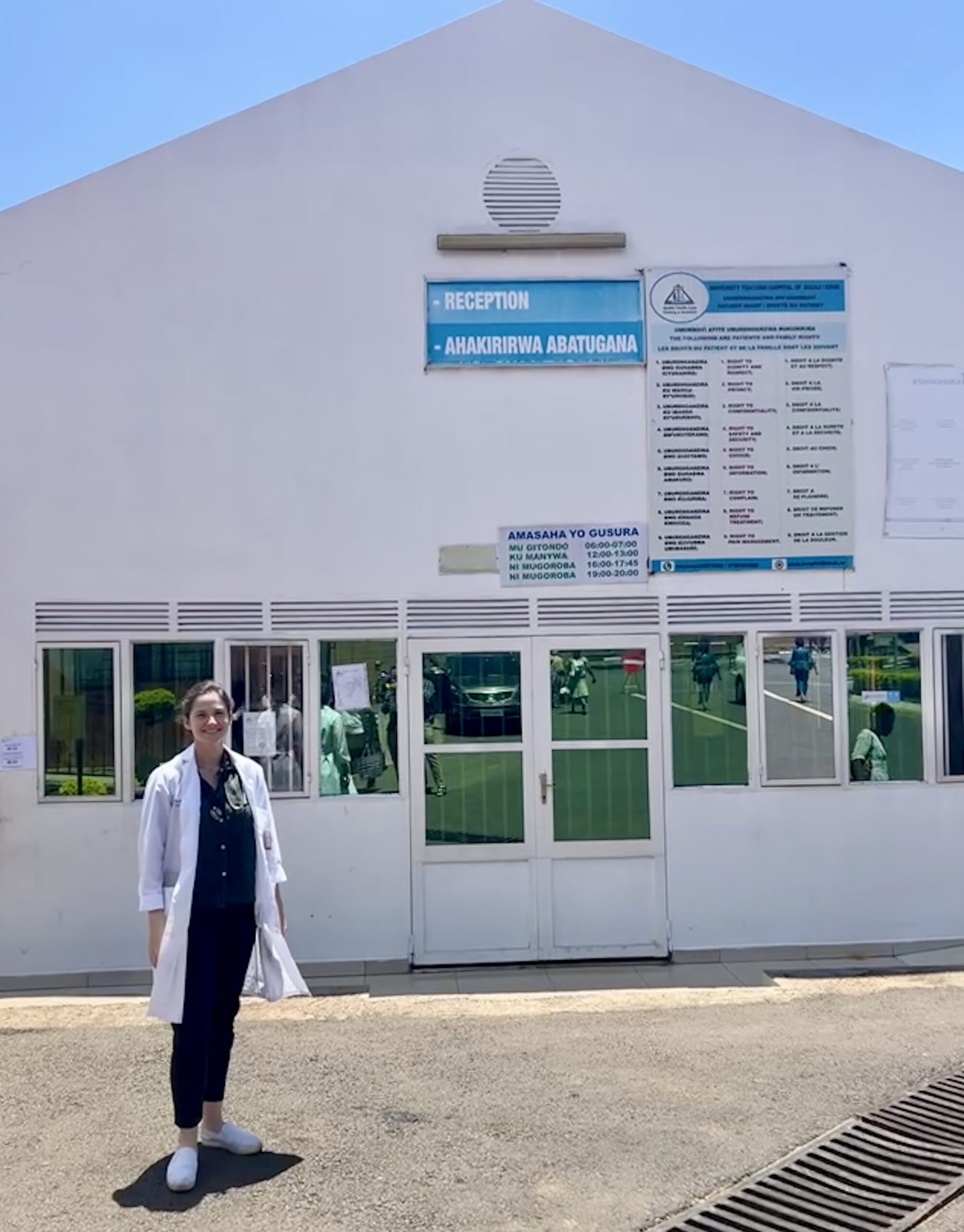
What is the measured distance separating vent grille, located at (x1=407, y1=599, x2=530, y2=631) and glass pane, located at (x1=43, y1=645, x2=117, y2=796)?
2.07m

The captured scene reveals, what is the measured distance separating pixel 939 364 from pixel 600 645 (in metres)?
3.11

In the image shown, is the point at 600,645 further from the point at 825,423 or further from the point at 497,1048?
the point at 497,1048

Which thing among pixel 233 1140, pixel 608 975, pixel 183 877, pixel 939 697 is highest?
pixel 939 697

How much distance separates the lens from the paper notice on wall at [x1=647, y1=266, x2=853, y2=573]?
809cm

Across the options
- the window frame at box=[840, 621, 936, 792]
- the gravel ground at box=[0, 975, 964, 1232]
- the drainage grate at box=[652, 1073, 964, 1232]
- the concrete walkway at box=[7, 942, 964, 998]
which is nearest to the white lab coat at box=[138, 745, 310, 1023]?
the gravel ground at box=[0, 975, 964, 1232]

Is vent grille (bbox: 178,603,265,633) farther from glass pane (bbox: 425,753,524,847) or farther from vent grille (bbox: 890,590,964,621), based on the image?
vent grille (bbox: 890,590,964,621)

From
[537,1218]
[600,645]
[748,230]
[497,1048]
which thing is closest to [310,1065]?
[497,1048]

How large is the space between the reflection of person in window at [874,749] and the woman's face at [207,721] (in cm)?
503

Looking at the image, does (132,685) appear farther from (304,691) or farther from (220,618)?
(304,691)

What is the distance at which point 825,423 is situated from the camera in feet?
26.8

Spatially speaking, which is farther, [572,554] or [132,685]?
[572,554]

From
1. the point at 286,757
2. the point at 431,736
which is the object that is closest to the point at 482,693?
the point at 431,736

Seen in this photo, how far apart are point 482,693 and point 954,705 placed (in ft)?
11.0

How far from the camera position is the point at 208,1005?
457 cm
